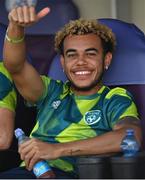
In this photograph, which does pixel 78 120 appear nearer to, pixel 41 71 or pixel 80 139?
pixel 80 139

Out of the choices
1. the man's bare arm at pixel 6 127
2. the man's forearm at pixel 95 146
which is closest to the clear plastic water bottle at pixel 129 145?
the man's forearm at pixel 95 146

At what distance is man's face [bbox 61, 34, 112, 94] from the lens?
292 cm

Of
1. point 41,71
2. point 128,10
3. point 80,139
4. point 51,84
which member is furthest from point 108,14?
point 80,139

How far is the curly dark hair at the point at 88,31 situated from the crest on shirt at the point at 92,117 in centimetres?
35

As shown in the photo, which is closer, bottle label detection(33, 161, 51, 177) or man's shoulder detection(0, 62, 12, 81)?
bottle label detection(33, 161, 51, 177)

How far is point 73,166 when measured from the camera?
274 cm

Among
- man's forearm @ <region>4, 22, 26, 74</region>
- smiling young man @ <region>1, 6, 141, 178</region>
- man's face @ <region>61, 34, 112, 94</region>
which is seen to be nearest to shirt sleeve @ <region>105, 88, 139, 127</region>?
smiling young man @ <region>1, 6, 141, 178</region>

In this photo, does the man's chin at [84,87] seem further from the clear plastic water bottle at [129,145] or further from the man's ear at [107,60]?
the clear plastic water bottle at [129,145]

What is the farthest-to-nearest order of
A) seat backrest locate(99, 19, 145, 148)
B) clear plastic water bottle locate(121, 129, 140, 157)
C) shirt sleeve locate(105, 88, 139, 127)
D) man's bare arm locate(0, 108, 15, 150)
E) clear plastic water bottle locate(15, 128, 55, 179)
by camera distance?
seat backrest locate(99, 19, 145, 148) < man's bare arm locate(0, 108, 15, 150) < shirt sleeve locate(105, 88, 139, 127) < clear plastic water bottle locate(15, 128, 55, 179) < clear plastic water bottle locate(121, 129, 140, 157)

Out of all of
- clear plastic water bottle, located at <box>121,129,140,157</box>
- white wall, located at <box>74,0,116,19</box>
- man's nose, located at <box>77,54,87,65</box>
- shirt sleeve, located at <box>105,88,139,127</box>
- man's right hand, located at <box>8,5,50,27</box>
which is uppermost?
man's right hand, located at <box>8,5,50,27</box>

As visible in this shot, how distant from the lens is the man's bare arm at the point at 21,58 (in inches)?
101

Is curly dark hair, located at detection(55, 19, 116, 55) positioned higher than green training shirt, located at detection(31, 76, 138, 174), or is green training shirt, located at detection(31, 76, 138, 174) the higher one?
curly dark hair, located at detection(55, 19, 116, 55)

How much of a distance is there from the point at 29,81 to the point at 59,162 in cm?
42

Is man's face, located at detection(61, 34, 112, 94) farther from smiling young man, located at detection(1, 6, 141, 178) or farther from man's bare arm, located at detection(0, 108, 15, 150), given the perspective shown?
man's bare arm, located at detection(0, 108, 15, 150)
